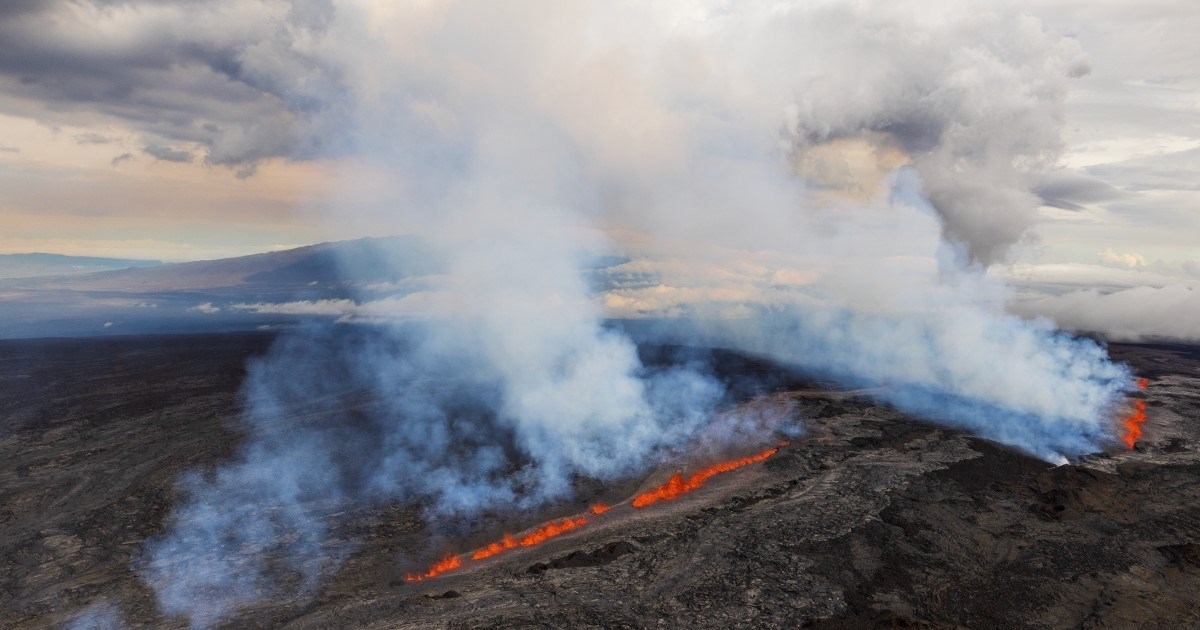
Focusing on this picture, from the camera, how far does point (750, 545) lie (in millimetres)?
30328

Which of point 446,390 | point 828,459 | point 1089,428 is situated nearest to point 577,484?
point 828,459

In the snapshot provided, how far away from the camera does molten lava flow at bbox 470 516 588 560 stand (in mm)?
31828

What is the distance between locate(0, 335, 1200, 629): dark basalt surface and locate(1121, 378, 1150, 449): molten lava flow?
4.11 ft

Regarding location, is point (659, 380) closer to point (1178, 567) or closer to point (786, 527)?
point (786, 527)

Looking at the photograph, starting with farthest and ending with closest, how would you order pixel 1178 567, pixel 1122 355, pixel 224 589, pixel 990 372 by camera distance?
1. pixel 1122 355
2. pixel 990 372
3. pixel 1178 567
4. pixel 224 589

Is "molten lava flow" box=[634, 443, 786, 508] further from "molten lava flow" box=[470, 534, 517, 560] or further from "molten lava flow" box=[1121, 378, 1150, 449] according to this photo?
"molten lava flow" box=[1121, 378, 1150, 449]

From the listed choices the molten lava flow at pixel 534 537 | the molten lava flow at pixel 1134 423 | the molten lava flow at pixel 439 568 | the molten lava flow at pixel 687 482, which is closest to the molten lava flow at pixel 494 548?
the molten lava flow at pixel 534 537

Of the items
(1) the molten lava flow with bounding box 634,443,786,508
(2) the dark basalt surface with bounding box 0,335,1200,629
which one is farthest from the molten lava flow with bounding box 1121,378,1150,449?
(1) the molten lava flow with bounding box 634,443,786,508

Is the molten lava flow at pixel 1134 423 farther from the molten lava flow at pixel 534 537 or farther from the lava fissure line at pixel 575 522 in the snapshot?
the molten lava flow at pixel 534 537

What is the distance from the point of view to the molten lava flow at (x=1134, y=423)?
52281 millimetres

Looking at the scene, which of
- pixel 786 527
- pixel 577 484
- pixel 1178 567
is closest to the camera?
pixel 1178 567

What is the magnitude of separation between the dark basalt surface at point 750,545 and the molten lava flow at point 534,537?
961mm

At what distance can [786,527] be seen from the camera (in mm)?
32438

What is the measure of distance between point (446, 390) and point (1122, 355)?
126 m
